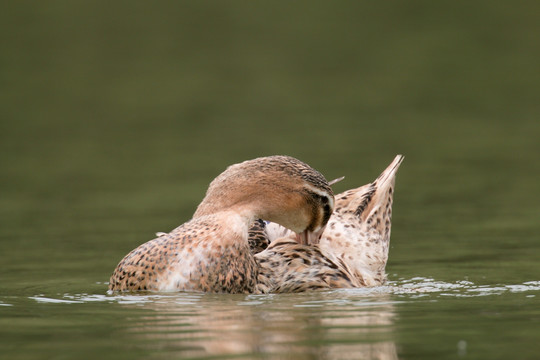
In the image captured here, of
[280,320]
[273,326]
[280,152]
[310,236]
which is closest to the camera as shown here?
[273,326]

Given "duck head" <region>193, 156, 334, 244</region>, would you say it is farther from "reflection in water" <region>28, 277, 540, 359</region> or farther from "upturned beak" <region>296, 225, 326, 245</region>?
"reflection in water" <region>28, 277, 540, 359</region>

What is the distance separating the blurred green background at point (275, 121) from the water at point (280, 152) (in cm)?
6

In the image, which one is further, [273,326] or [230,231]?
[230,231]

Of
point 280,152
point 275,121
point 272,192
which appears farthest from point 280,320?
point 275,121

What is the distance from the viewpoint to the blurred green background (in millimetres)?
14656

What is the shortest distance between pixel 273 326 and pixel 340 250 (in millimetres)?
3588

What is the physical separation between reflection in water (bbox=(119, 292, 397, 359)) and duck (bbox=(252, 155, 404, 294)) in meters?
0.42

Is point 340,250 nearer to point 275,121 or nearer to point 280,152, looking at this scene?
point 280,152

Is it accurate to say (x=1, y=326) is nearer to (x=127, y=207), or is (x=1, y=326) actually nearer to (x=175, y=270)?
(x=175, y=270)

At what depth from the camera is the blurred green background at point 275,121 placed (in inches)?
577

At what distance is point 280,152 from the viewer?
2120cm

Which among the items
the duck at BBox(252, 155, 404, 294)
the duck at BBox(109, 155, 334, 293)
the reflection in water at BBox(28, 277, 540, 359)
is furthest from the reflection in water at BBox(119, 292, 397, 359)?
the duck at BBox(252, 155, 404, 294)

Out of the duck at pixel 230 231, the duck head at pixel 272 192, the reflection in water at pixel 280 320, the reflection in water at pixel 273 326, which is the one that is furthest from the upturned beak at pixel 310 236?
the reflection in water at pixel 273 326

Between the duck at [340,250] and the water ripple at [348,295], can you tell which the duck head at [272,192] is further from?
the water ripple at [348,295]
